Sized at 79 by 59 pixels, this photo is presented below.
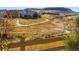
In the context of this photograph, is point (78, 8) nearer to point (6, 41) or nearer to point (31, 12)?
point (31, 12)

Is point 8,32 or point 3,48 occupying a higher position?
point 8,32

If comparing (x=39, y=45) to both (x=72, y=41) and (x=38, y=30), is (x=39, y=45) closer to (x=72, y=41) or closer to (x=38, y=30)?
(x=38, y=30)

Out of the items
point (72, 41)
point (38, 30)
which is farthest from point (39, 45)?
point (72, 41)

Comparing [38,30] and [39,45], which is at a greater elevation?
[38,30]
